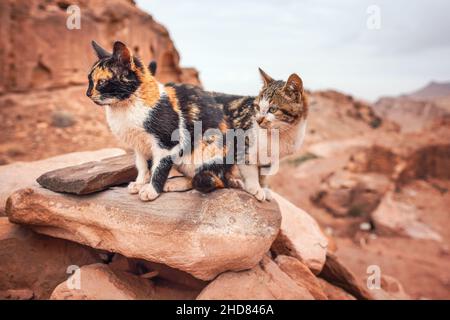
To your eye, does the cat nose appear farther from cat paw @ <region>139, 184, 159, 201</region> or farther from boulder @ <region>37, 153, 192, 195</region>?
cat paw @ <region>139, 184, 159, 201</region>

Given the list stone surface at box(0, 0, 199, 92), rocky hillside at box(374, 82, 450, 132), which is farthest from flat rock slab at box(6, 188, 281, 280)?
rocky hillside at box(374, 82, 450, 132)

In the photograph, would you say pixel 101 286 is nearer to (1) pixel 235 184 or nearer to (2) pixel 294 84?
(1) pixel 235 184

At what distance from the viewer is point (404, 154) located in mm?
14445

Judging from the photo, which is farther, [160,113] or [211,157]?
[211,157]

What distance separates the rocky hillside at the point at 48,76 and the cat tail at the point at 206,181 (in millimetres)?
8525

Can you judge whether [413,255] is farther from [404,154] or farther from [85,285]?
[85,285]

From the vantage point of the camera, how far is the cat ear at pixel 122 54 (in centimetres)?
292

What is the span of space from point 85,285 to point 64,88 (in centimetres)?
1158

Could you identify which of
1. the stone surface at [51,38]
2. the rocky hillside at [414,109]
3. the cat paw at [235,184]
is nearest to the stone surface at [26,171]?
the cat paw at [235,184]

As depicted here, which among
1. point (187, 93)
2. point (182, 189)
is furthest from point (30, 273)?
point (187, 93)

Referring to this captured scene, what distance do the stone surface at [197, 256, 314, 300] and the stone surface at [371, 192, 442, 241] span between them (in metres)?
9.06

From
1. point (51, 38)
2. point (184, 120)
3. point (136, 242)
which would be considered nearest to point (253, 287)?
point (136, 242)
